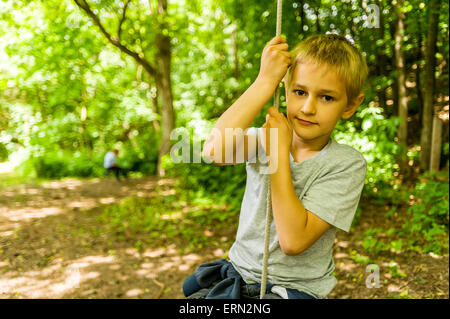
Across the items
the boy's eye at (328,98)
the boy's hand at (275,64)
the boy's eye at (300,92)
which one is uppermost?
the boy's hand at (275,64)

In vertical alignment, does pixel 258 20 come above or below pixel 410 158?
above

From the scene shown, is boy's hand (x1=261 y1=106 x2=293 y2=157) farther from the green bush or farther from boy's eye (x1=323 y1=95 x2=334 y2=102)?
the green bush

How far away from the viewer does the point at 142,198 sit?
7723 millimetres

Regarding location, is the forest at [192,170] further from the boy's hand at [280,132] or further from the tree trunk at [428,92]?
the boy's hand at [280,132]

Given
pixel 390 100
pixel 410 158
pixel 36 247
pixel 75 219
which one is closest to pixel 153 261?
pixel 36 247

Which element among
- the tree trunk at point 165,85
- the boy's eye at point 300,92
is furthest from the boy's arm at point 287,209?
the tree trunk at point 165,85

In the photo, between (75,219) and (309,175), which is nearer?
(309,175)

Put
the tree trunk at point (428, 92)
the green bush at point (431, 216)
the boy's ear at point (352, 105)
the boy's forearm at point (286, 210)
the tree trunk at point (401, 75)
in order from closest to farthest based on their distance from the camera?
1. the boy's forearm at point (286, 210)
2. the boy's ear at point (352, 105)
3. the green bush at point (431, 216)
4. the tree trunk at point (428, 92)
5. the tree trunk at point (401, 75)

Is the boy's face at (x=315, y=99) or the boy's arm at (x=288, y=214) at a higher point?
the boy's face at (x=315, y=99)

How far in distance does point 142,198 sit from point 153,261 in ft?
10.7

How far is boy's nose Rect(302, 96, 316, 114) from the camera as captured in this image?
1.15 metres

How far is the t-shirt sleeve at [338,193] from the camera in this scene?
116cm

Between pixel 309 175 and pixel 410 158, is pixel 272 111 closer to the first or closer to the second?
pixel 309 175
